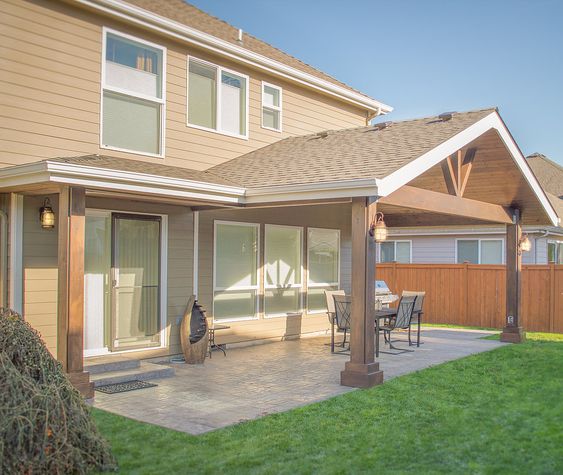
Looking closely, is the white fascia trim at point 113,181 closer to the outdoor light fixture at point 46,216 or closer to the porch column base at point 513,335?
the outdoor light fixture at point 46,216

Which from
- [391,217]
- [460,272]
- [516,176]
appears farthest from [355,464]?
[460,272]

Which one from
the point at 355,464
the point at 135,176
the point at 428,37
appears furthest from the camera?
the point at 428,37

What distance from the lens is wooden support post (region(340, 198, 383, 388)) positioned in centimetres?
716

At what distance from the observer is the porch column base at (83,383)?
6.43 meters

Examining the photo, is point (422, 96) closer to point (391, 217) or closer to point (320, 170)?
point (391, 217)

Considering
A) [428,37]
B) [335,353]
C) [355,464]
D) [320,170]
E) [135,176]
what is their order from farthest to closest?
[428,37] → [335,353] → [320,170] → [135,176] → [355,464]

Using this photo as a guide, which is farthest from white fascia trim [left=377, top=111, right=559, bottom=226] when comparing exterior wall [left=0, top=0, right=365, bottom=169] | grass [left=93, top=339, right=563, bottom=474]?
exterior wall [left=0, top=0, right=365, bottom=169]

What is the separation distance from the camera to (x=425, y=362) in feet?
29.7

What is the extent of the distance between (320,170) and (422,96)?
26.9 meters

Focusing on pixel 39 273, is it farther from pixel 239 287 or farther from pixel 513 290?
pixel 513 290

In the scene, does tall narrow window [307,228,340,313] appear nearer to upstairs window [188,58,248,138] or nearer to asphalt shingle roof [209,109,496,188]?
asphalt shingle roof [209,109,496,188]

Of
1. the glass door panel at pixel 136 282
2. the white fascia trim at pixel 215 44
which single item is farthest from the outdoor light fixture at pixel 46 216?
the white fascia trim at pixel 215 44

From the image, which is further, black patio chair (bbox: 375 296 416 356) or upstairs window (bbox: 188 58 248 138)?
black patio chair (bbox: 375 296 416 356)

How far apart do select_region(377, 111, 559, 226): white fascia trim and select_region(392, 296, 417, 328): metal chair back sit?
2842mm
